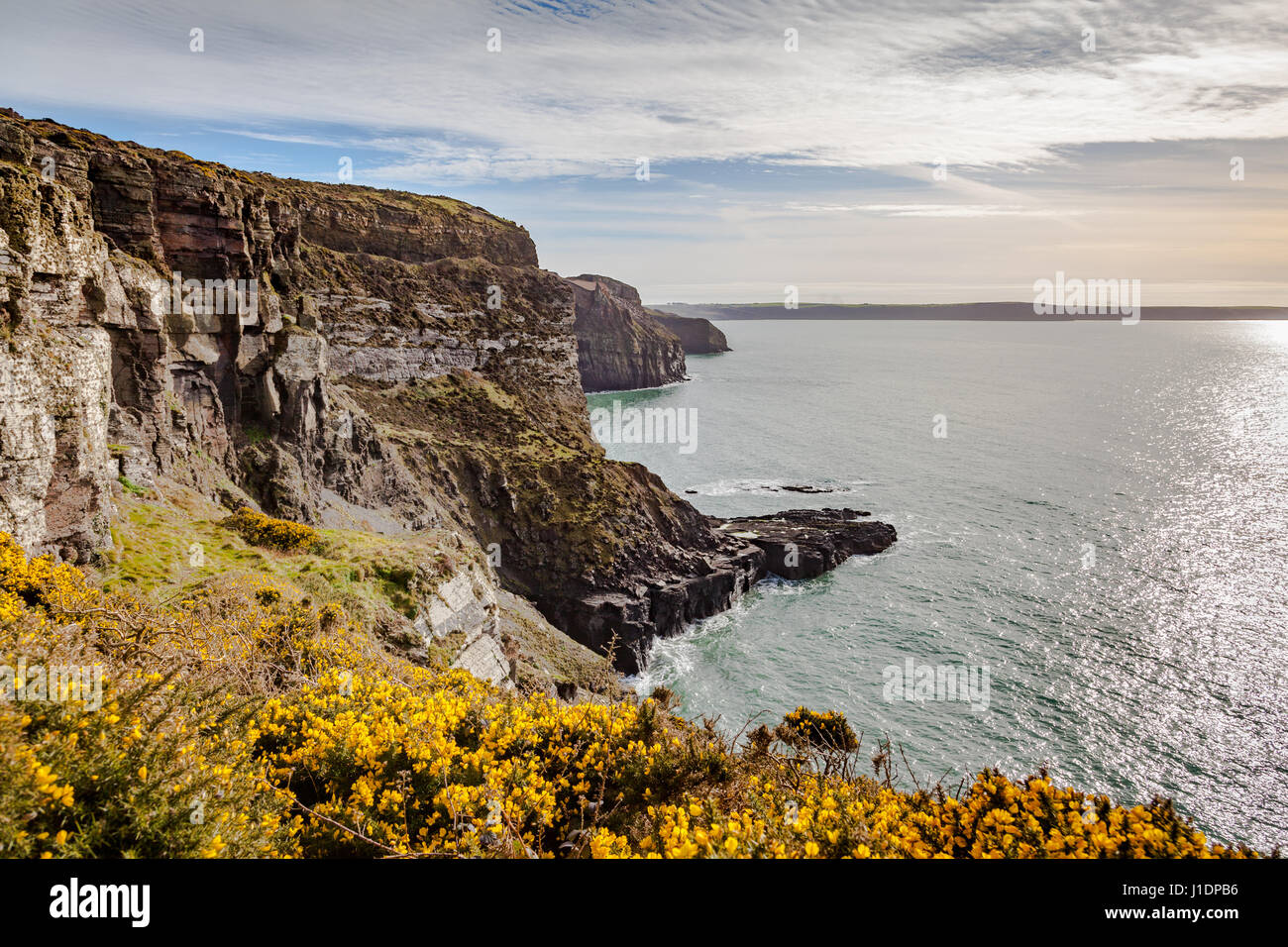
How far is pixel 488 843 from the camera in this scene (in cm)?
899

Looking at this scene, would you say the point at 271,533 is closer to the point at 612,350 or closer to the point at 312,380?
the point at 312,380

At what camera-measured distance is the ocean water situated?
37.4 meters

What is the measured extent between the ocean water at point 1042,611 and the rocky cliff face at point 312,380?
34.2 feet

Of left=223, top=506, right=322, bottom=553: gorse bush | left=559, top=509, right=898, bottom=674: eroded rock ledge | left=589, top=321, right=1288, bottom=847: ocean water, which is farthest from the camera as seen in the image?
left=559, top=509, right=898, bottom=674: eroded rock ledge

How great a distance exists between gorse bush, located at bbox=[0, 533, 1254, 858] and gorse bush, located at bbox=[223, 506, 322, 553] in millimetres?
9687

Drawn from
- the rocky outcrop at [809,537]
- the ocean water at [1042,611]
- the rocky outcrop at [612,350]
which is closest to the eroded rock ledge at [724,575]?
the rocky outcrop at [809,537]

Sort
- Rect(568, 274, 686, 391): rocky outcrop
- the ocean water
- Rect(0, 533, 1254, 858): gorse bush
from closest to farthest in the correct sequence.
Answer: Rect(0, 533, 1254, 858): gorse bush → the ocean water → Rect(568, 274, 686, 391): rocky outcrop

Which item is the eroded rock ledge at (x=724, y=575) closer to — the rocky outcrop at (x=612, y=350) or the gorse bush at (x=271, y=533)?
the gorse bush at (x=271, y=533)

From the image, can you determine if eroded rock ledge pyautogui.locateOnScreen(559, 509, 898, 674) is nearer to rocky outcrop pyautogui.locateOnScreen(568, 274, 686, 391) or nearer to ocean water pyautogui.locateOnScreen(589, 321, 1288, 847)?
ocean water pyautogui.locateOnScreen(589, 321, 1288, 847)

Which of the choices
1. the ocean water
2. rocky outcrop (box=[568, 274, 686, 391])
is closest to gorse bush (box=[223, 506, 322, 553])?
the ocean water

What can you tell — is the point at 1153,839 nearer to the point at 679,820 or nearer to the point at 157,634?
the point at 679,820

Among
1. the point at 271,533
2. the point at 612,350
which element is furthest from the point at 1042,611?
the point at 612,350

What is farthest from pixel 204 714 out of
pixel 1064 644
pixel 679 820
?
pixel 1064 644

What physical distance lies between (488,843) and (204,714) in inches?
162
